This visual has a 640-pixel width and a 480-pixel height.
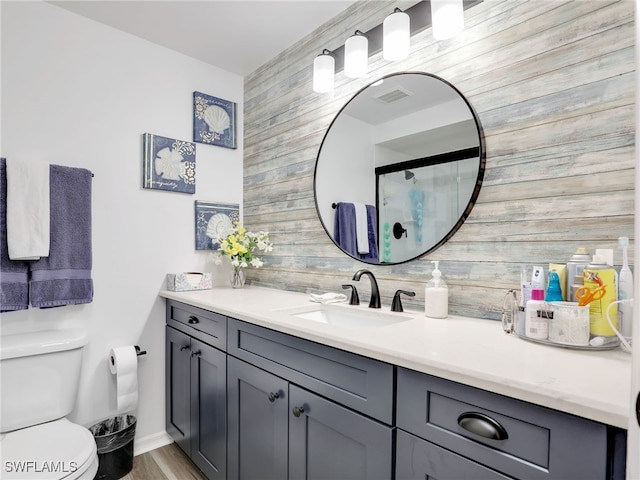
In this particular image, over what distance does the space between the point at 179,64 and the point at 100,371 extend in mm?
1940

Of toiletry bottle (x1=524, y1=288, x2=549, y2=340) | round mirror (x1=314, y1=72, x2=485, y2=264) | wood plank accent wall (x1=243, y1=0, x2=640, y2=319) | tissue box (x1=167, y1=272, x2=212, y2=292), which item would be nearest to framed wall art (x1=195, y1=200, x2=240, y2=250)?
tissue box (x1=167, y1=272, x2=212, y2=292)

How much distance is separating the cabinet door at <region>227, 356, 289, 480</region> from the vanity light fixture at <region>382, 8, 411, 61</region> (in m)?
1.42

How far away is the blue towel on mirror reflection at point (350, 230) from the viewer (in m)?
1.68

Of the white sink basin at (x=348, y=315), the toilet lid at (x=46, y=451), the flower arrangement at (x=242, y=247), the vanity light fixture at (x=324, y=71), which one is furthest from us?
the flower arrangement at (x=242, y=247)

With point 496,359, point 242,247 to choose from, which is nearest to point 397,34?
point 496,359

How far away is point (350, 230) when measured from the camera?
1.79 m

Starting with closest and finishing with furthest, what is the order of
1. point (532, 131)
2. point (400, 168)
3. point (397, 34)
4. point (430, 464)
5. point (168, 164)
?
point (430, 464) < point (532, 131) < point (397, 34) < point (400, 168) < point (168, 164)

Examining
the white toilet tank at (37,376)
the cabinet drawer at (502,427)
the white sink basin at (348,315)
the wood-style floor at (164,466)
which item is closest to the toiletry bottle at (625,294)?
the cabinet drawer at (502,427)

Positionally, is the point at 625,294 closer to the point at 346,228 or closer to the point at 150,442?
the point at 346,228

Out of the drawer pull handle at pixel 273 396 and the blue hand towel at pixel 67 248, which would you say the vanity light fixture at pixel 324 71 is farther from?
the drawer pull handle at pixel 273 396

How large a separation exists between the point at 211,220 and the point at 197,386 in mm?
1077

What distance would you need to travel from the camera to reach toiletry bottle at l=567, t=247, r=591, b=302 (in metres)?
0.97

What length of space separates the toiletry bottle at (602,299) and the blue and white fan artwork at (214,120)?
2224 millimetres
